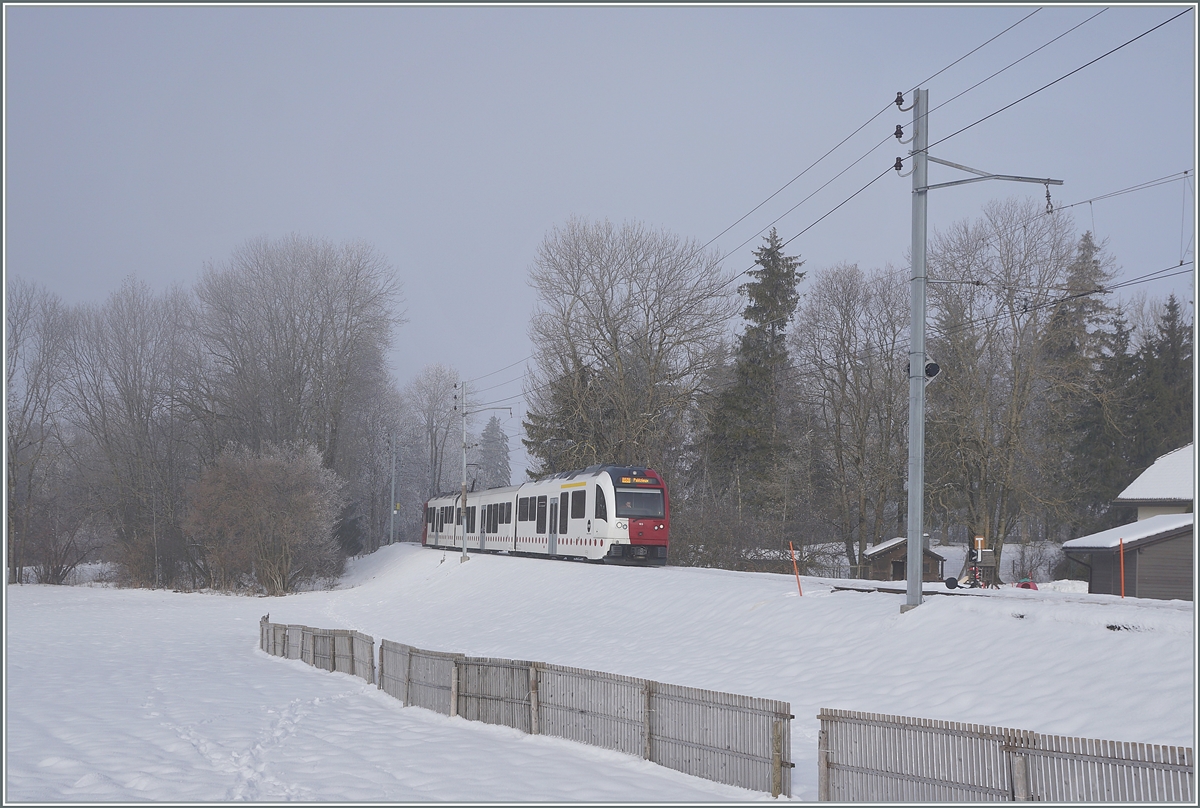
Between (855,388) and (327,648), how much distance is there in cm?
3261

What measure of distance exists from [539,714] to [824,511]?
3881cm

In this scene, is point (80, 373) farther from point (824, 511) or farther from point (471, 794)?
point (471, 794)

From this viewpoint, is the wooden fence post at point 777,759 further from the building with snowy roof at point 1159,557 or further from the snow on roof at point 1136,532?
the snow on roof at point 1136,532

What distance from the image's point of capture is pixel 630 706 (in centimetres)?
1162

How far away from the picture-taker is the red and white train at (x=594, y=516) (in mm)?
31531

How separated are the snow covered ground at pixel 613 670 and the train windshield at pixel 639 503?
5.69 m

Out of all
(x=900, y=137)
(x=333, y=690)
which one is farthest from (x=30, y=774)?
(x=900, y=137)

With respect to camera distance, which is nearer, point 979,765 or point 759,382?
point 979,765

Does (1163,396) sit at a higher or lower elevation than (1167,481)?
higher

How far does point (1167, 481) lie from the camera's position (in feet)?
115

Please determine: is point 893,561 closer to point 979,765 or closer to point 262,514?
point 262,514

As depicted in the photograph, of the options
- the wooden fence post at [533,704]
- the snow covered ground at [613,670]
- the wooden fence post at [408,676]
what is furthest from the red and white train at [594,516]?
the wooden fence post at [533,704]

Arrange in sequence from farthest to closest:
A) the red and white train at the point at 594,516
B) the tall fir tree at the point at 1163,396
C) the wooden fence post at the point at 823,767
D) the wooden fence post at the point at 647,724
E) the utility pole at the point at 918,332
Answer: the tall fir tree at the point at 1163,396
the red and white train at the point at 594,516
the utility pole at the point at 918,332
the wooden fence post at the point at 647,724
the wooden fence post at the point at 823,767

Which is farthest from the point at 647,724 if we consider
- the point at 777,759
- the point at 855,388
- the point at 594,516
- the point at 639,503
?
the point at 855,388
